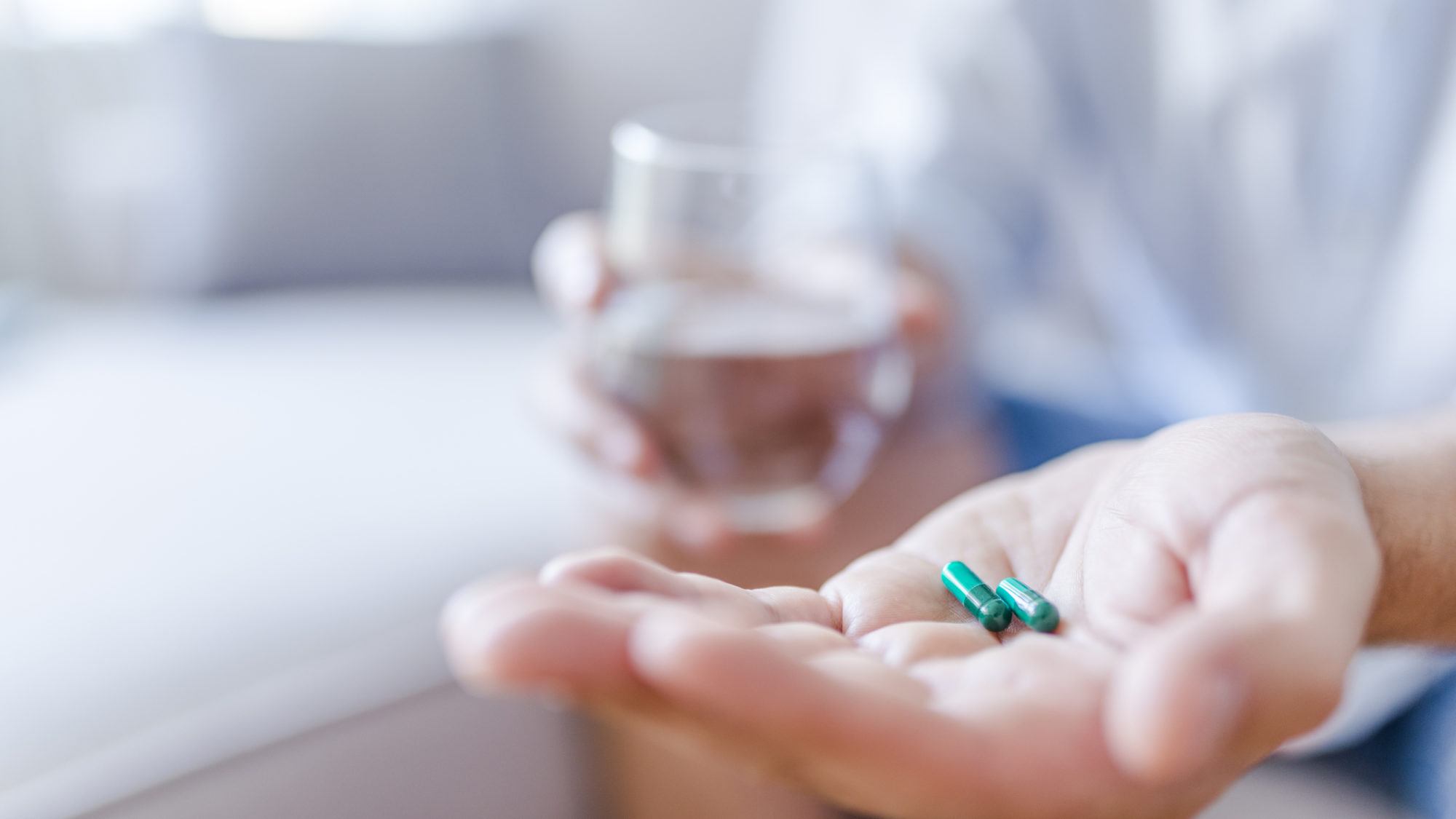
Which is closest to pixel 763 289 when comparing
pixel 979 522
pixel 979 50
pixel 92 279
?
pixel 979 522

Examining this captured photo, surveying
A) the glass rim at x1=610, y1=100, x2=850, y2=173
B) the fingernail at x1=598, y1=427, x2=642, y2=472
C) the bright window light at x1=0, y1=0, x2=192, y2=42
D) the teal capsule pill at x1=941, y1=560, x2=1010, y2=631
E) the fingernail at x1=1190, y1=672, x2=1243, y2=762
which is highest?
the bright window light at x1=0, y1=0, x2=192, y2=42

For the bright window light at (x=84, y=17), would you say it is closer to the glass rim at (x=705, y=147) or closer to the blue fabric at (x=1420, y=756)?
the glass rim at (x=705, y=147)

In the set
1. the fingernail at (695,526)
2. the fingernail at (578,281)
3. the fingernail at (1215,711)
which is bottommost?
the fingernail at (695,526)

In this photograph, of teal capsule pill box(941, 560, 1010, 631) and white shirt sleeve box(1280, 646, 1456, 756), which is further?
white shirt sleeve box(1280, 646, 1456, 756)

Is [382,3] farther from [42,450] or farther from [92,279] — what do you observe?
[42,450]

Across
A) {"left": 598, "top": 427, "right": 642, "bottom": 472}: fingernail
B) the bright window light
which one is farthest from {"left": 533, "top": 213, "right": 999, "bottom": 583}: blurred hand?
the bright window light

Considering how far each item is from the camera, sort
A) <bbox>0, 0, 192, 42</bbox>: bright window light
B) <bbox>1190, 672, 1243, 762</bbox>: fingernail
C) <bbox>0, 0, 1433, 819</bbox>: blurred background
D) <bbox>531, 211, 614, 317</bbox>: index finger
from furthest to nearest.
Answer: <bbox>0, 0, 192, 42</bbox>: bright window light
<bbox>0, 0, 1433, 819</bbox>: blurred background
<bbox>531, 211, 614, 317</bbox>: index finger
<bbox>1190, 672, 1243, 762</bbox>: fingernail

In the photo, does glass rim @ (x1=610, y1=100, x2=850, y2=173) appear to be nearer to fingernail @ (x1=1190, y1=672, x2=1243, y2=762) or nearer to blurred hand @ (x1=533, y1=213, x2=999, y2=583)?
blurred hand @ (x1=533, y1=213, x2=999, y2=583)

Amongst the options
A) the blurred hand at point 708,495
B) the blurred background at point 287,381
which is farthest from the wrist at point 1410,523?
the blurred background at point 287,381
